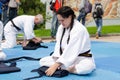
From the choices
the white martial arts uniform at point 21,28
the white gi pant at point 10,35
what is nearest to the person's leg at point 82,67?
the white martial arts uniform at point 21,28

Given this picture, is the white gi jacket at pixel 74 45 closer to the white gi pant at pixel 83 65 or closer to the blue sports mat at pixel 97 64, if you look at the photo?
the white gi pant at pixel 83 65

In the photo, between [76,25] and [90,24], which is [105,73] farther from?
[90,24]

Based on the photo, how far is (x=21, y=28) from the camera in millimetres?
10711

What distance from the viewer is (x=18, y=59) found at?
816 centimetres

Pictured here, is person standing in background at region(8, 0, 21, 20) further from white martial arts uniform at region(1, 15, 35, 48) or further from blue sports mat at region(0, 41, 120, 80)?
blue sports mat at region(0, 41, 120, 80)

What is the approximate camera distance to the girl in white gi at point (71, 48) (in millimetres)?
6246

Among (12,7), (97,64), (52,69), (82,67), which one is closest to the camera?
(52,69)

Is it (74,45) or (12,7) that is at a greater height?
(12,7)

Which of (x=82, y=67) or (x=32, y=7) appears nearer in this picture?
(x=82, y=67)

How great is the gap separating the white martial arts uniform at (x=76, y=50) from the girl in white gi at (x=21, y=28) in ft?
11.8

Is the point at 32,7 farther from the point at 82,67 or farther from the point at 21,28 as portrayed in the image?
the point at 82,67

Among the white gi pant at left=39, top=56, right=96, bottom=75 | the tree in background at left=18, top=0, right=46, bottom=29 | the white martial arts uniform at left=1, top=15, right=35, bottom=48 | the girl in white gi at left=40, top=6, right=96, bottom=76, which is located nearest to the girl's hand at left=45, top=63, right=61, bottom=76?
the girl in white gi at left=40, top=6, right=96, bottom=76

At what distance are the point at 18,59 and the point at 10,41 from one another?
2.75 metres

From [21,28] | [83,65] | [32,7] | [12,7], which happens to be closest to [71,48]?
[83,65]
